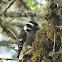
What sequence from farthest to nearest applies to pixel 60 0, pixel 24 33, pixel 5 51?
pixel 5 51 → pixel 24 33 → pixel 60 0

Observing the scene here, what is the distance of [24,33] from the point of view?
13.4 feet

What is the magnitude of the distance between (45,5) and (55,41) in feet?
2.13

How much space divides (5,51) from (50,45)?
13.5 feet

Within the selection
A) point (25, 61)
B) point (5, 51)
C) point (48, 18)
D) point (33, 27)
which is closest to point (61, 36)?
point (48, 18)

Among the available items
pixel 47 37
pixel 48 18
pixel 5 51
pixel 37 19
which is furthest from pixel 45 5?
pixel 5 51

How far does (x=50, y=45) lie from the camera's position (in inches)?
116

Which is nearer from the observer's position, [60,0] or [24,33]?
[60,0]

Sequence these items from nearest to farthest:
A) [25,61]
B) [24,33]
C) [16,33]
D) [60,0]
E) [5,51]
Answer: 1. [60,0]
2. [25,61]
3. [24,33]
4. [16,33]
5. [5,51]

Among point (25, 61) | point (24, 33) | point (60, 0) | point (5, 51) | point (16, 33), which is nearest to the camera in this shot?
point (60, 0)

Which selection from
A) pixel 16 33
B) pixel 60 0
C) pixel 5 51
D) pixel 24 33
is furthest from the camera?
pixel 5 51

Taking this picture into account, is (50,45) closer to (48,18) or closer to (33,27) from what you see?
(48,18)

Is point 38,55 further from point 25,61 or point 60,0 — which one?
point 60,0

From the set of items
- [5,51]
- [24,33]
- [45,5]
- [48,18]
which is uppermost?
[45,5]

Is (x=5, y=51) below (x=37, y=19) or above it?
below
